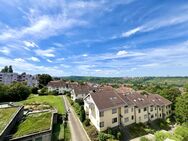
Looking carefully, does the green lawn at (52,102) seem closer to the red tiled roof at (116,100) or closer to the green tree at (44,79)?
the red tiled roof at (116,100)

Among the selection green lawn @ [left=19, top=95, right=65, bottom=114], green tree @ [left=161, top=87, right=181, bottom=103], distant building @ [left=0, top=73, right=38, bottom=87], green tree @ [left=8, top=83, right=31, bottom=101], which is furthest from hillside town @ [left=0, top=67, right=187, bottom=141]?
distant building @ [left=0, top=73, right=38, bottom=87]

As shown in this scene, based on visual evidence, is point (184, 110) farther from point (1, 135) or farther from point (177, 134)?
point (1, 135)

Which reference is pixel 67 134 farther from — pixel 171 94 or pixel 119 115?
pixel 171 94

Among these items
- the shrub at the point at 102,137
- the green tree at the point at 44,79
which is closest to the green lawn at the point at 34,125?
the shrub at the point at 102,137

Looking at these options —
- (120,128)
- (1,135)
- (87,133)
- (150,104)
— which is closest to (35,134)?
(1,135)

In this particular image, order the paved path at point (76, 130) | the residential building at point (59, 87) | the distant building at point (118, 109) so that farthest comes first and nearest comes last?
the residential building at point (59, 87)
the distant building at point (118, 109)
the paved path at point (76, 130)

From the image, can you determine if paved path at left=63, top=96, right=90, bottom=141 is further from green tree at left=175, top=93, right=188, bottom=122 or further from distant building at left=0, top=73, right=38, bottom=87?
distant building at left=0, top=73, right=38, bottom=87
